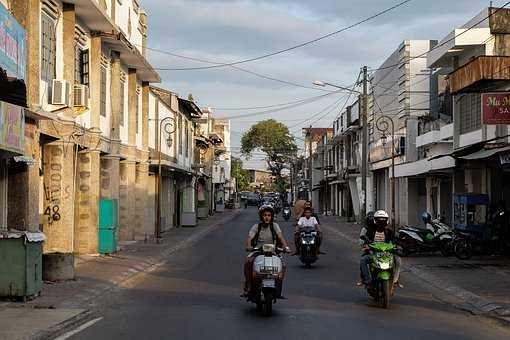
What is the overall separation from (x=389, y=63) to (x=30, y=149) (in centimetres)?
3158

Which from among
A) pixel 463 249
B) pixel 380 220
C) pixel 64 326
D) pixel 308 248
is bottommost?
pixel 64 326

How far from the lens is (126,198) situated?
28297mm

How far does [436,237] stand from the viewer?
912 inches

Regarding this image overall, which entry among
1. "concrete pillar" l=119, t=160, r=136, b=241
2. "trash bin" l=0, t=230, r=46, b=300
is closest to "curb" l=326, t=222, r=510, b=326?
"trash bin" l=0, t=230, r=46, b=300

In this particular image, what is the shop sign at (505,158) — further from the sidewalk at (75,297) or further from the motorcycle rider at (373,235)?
the sidewalk at (75,297)

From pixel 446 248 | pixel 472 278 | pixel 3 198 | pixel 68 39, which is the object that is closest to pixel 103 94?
pixel 68 39

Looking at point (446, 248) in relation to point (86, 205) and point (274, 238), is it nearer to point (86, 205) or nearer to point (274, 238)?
point (86, 205)

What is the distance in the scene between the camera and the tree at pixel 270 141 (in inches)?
4424

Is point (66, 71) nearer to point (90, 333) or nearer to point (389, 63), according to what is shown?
point (90, 333)

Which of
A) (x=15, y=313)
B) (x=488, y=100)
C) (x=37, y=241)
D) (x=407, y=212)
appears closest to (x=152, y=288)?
(x=37, y=241)

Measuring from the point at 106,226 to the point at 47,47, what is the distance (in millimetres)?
6661

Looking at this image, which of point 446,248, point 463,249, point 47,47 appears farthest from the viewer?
point 446,248

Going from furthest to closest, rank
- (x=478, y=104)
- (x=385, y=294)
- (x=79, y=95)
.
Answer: (x=478, y=104) → (x=79, y=95) → (x=385, y=294)

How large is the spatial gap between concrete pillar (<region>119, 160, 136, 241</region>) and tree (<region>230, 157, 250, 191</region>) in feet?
364
